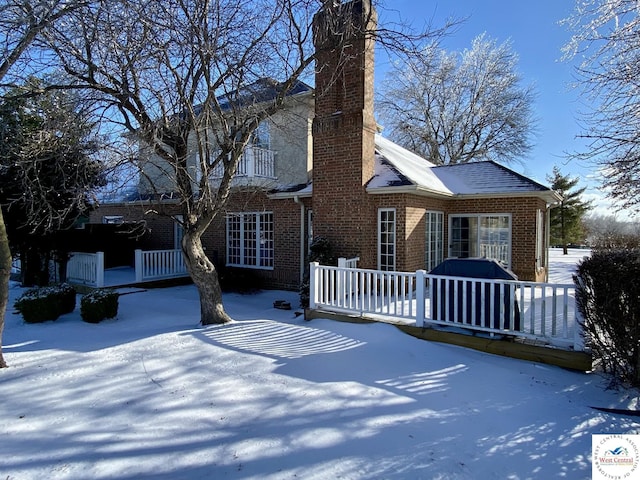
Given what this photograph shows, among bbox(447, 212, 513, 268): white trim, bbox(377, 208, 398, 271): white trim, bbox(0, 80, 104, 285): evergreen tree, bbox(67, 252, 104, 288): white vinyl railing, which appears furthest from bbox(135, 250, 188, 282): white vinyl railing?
bbox(447, 212, 513, 268): white trim

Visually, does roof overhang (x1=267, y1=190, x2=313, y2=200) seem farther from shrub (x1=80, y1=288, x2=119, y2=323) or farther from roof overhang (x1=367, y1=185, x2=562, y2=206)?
shrub (x1=80, y1=288, x2=119, y2=323)

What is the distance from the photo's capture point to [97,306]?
8.10 metres

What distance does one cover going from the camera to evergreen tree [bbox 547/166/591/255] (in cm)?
3428

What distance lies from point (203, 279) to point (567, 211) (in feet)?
120

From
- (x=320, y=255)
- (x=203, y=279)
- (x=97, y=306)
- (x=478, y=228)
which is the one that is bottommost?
(x=97, y=306)

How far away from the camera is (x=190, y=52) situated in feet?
23.1

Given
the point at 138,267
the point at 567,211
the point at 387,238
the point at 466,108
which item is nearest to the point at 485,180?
the point at 387,238

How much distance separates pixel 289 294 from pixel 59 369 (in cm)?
722

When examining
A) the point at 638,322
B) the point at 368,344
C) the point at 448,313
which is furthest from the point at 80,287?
the point at 638,322

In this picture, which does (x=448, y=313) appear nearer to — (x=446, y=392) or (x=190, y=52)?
(x=446, y=392)

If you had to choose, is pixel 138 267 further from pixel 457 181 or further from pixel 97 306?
pixel 457 181

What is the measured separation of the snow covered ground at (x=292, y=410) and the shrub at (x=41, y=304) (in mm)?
1777

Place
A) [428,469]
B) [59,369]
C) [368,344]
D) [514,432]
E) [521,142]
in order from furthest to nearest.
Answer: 1. [521,142]
2. [368,344]
3. [59,369]
4. [514,432]
5. [428,469]

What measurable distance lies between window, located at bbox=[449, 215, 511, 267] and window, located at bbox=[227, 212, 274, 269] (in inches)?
240
